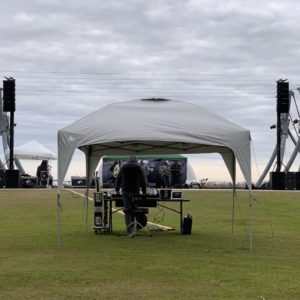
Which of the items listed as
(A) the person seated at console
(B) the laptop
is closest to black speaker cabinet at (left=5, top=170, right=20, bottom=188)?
(B) the laptop

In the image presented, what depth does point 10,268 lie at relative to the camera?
30.1 feet

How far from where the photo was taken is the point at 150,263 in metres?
9.64

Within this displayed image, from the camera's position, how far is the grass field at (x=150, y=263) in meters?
7.51

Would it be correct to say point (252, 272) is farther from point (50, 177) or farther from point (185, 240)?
point (50, 177)

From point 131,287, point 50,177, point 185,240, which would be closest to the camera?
point 131,287

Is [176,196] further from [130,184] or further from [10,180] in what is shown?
[10,180]

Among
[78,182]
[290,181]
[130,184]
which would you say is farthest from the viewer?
[78,182]

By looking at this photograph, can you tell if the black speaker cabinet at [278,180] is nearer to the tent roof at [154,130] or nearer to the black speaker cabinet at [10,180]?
the black speaker cabinet at [10,180]

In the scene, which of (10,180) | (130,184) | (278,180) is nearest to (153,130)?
(130,184)

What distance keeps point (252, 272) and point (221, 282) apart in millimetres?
992

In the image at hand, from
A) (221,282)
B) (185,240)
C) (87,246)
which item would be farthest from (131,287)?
(185,240)

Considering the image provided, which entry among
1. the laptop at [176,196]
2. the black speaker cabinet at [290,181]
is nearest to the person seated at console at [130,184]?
the laptop at [176,196]

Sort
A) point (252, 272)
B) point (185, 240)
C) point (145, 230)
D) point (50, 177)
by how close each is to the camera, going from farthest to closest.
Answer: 1. point (50, 177)
2. point (145, 230)
3. point (185, 240)
4. point (252, 272)

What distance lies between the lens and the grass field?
751cm
